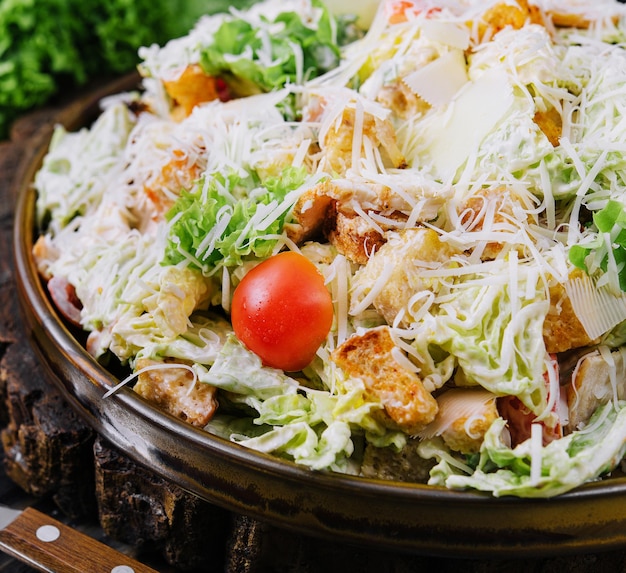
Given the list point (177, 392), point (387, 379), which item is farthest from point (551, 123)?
point (177, 392)

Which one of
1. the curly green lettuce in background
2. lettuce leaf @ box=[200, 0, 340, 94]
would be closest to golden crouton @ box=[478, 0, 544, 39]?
lettuce leaf @ box=[200, 0, 340, 94]

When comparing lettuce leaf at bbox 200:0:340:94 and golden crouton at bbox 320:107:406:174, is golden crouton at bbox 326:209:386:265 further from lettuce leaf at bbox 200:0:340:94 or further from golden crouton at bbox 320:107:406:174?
lettuce leaf at bbox 200:0:340:94

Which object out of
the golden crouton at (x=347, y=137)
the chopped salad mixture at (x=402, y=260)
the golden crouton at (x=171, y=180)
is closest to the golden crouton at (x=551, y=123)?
the chopped salad mixture at (x=402, y=260)

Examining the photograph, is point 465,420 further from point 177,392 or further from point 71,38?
point 71,38

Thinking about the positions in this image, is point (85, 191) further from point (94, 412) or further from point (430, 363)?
point (430, 363)

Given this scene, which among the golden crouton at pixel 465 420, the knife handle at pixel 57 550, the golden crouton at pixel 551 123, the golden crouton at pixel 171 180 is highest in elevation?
the golden crouton at pixel 551 123

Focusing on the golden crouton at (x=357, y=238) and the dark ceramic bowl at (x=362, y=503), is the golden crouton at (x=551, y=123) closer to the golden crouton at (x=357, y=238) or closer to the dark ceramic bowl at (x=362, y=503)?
the golden crouton at (x=357, y=238)

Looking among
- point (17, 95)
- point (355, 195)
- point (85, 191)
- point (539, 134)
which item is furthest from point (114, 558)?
point (17, 95)
